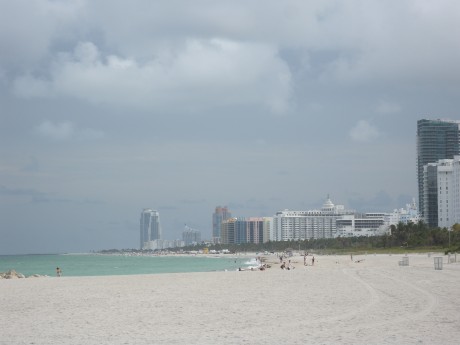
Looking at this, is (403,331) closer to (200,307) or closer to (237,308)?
(237,308)

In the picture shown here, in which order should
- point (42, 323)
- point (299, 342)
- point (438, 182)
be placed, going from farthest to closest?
point (438, 182)
point (42, 323)
point (299, 342)

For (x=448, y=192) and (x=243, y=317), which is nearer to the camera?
(x=243, y=317)

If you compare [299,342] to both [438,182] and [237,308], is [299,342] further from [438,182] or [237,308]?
[438,182]

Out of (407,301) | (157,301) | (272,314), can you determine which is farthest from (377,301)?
(157,301)

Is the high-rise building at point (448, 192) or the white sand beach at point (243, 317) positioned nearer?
the white sand beach at point (243, 317)

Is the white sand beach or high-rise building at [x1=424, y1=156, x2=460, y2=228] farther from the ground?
high-rise building at [x1=424, y1=156, x2=460, y2=228]

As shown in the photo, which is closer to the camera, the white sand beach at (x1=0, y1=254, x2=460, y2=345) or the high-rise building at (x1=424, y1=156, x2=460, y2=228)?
the white sand beach at (x1=0, y1=254, x2=460, y2=345)

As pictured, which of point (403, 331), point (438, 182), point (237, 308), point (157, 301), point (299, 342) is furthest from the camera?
point (438, 182)

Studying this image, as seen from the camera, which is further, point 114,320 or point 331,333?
point 114,320

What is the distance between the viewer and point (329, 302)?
19359 millimetres

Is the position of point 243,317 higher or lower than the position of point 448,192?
lower

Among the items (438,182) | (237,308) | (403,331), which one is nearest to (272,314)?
(237,308)

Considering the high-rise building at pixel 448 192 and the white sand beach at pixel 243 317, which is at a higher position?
the high-rise building at pixel 448 192

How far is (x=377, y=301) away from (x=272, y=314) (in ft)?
Answer: 14.4
